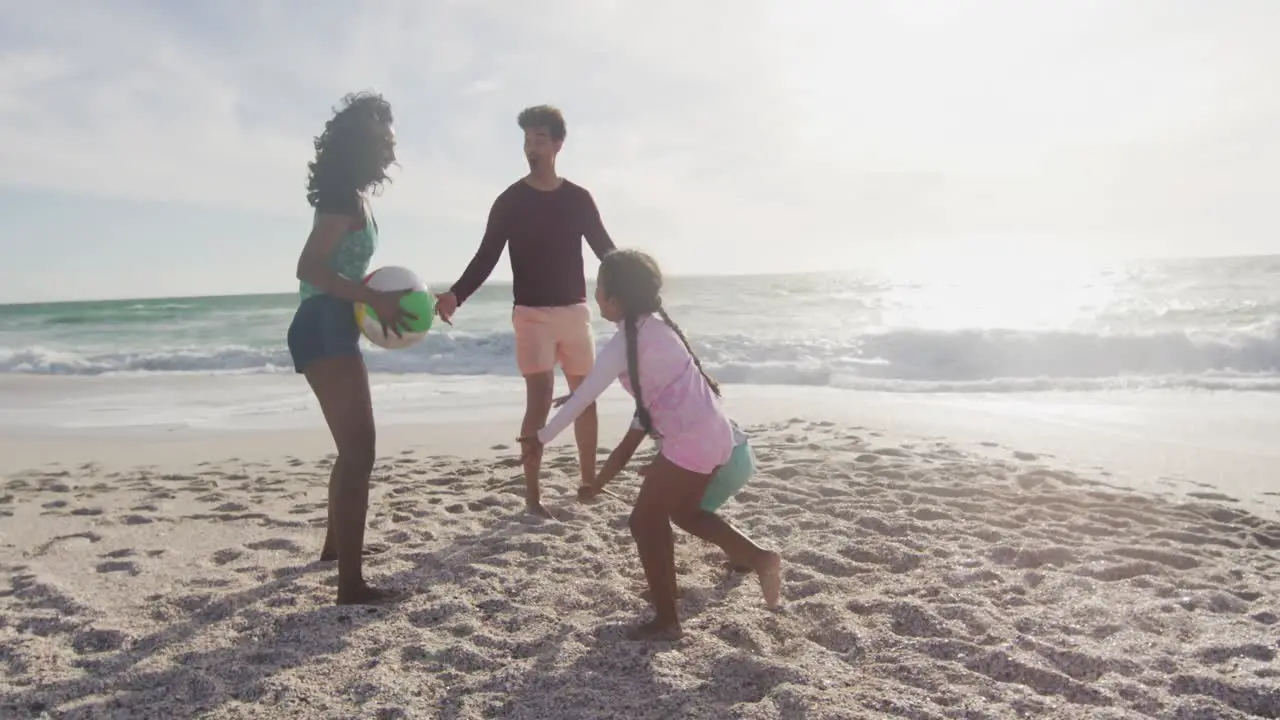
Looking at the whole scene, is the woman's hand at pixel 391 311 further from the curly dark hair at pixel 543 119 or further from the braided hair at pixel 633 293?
the curly dark hair at pixel 543 119

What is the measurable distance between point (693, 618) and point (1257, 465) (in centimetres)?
489

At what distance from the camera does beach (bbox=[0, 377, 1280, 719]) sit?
267 cm

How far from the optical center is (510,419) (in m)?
8.61

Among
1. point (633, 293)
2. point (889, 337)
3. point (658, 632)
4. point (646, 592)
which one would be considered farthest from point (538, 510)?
point (889, 337)

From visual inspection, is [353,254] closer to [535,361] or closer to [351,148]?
[351,148]

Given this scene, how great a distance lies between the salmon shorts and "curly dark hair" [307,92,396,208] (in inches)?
53.8

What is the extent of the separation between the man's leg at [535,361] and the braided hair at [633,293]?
154 cm

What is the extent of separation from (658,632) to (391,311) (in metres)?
1.53

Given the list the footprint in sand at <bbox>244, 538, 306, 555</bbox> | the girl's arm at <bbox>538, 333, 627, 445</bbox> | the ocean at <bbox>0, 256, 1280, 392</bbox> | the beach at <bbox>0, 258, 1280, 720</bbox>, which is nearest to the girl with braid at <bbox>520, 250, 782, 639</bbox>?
the girl's arm at <bbox>538, 333, 627, 445</bbox>

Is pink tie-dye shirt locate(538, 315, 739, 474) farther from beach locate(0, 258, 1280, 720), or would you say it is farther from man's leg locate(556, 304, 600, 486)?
man's leg locate(556, 304, 600, 486)

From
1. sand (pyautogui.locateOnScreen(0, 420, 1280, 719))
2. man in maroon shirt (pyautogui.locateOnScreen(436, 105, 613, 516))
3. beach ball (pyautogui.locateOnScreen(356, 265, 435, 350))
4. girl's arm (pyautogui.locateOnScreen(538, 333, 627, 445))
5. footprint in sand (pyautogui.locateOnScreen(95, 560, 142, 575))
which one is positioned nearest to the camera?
sand (pyautogui.locateOnScreen(0, 420, 1280, 719))

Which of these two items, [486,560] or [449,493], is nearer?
[486,560]

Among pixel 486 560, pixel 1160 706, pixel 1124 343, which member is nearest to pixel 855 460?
pixel 486 560

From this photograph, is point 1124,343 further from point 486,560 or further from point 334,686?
point 334,686
